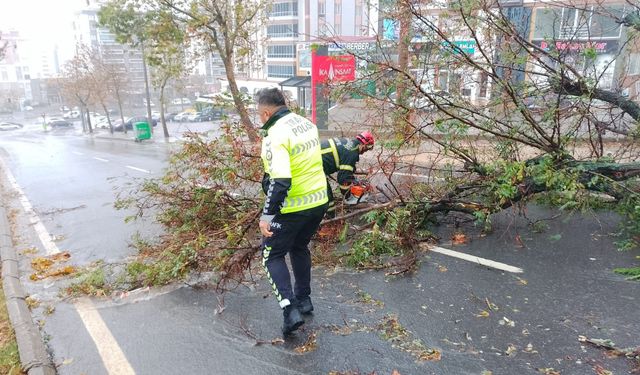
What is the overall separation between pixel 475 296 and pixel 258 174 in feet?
10.0

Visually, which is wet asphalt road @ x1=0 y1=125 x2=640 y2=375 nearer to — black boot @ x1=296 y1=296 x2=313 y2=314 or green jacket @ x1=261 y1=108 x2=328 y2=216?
black boot @ x1=296 y1=296 x2=313 y2=314

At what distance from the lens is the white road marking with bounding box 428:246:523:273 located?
4324mm

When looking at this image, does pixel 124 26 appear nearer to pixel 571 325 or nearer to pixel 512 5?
pixel 512 5

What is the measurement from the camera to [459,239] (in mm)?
5137

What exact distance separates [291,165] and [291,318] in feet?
3.65

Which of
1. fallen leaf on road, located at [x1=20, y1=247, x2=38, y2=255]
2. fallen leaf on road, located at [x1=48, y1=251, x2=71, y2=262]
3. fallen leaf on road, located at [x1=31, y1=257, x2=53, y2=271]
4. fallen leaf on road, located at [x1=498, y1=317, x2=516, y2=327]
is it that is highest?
fallen leaf on road, located at [x1=498, y1=317, x2=516, y2=327]

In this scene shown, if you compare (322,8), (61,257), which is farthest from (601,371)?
(322,8)

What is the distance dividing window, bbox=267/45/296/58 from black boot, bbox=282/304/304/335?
5484cm

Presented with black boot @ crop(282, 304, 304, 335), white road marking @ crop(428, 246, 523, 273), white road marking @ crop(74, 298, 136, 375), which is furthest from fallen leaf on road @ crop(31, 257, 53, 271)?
white road marking @ crop(428, 246, 523, 273)

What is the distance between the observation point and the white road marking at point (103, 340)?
3295 mm

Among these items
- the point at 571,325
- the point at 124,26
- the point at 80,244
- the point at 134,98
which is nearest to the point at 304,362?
the point at 571,325

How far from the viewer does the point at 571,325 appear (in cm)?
332

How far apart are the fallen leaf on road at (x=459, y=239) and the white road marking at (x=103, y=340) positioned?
3.47 metres

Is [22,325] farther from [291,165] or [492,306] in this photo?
[492,306]
